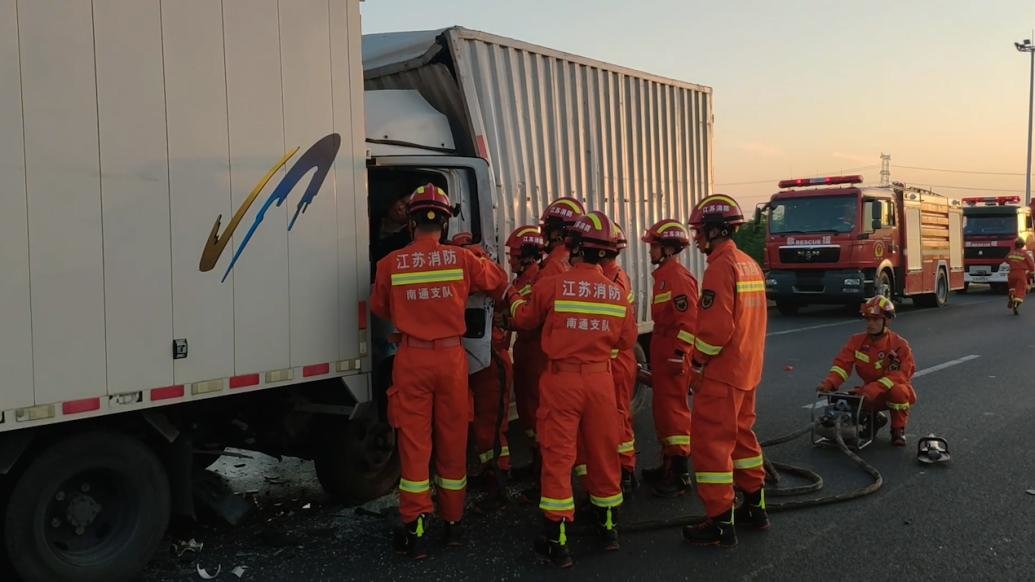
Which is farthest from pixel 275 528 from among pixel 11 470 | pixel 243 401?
pixel 11 470

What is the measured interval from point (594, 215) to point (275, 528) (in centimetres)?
266

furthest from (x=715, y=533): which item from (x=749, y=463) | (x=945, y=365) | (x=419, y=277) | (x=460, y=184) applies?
(x=945, y=365)

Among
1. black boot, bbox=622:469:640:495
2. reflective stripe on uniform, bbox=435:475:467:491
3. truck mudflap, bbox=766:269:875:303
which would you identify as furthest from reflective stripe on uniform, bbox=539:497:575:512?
truck mudflap, bbox=766:269:875:303

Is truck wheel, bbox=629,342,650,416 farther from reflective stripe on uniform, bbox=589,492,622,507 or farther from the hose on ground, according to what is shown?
reflective stripe on uniform, bbox=589,492,622,507

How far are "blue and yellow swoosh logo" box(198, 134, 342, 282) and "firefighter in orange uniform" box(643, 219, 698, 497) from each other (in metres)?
2.37

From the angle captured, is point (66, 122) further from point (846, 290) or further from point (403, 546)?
point (846, 290)

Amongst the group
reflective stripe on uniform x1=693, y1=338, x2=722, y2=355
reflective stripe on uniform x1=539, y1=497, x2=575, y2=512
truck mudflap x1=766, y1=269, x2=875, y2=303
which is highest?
reflective stripe on uniform x1=693, y1=338, x2=722, y2=355

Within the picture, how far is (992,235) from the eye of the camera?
2597 cm

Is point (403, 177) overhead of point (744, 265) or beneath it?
overhead

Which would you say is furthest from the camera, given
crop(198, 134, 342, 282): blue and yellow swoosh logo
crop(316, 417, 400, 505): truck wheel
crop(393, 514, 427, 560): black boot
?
crop(316, 417, 400, 505): truck wheel

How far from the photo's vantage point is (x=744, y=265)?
15.8 ft

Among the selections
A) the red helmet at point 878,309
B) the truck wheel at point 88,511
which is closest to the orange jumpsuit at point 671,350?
the red helmet at point 878,309

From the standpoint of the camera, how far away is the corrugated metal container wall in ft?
20.7

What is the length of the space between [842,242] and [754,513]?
1369cm
